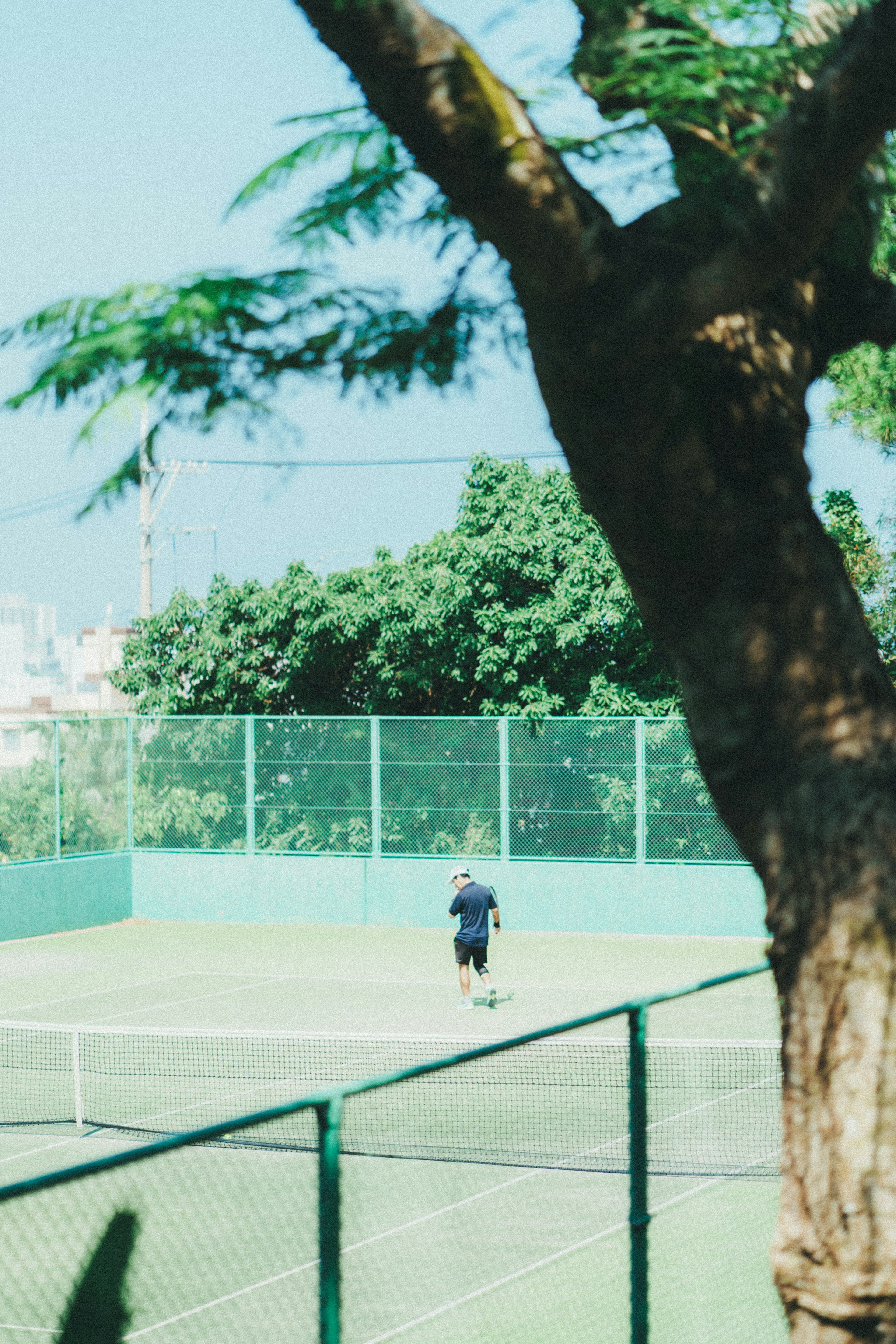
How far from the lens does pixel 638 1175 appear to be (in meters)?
4.98

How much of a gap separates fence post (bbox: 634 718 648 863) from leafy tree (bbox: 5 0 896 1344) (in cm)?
1793

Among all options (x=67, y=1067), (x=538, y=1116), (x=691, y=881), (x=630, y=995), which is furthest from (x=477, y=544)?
(x=538, y=1116)

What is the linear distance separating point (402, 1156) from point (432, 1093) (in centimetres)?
337

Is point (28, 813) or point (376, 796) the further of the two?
point (28, 813)

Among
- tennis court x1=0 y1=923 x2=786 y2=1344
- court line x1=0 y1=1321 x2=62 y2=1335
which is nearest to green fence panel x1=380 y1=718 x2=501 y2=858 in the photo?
tennis court x1=0 y1=923 x2=786 y2=1344

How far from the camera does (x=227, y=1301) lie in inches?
197

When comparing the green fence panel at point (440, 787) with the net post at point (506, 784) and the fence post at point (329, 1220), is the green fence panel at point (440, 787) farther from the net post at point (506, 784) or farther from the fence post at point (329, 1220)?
the fence post at point (329, 1220)

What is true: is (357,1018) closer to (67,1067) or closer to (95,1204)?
(67,1067)

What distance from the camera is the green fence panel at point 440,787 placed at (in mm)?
23125

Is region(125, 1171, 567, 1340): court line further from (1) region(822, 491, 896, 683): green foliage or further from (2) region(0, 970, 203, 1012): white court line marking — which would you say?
(1) region(822, 491, 896, 683): green foliage

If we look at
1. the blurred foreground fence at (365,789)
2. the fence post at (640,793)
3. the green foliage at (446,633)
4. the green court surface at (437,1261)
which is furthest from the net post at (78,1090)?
the green foliage at (446,633)

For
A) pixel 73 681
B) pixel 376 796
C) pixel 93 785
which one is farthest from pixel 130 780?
pixel 73 681

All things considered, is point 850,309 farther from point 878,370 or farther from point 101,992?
point 101,992

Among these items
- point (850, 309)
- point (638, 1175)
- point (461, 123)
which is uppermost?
point (461, 123)
